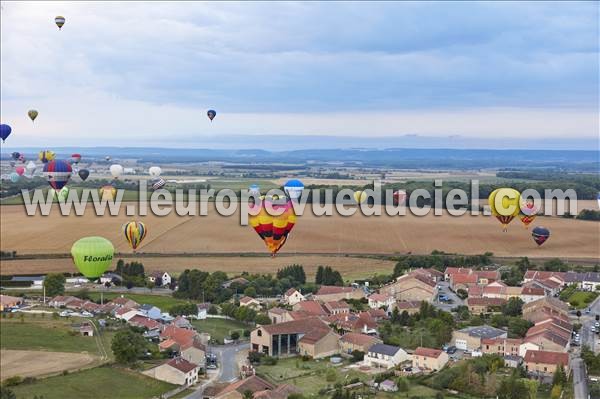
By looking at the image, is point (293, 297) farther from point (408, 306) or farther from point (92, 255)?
point (92, 255)

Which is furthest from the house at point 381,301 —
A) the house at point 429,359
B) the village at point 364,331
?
the house at point 429,359

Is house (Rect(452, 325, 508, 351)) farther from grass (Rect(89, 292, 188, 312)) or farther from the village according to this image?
grass (Rect(89, 292, 188, 312))

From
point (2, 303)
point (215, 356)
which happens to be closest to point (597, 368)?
point (215, 356)

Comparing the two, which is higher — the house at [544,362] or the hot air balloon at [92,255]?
the hot air balloon at [92,255]

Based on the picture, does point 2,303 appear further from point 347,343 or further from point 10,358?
point 347,343

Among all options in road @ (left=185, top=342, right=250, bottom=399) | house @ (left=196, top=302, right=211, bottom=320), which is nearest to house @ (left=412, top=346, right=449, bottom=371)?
road @ (left=185, top=342, right=250, bottom=399)

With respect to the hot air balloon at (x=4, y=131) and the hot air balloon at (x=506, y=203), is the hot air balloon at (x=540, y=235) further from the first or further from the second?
the hot air balloon at (x=4, y=131)
